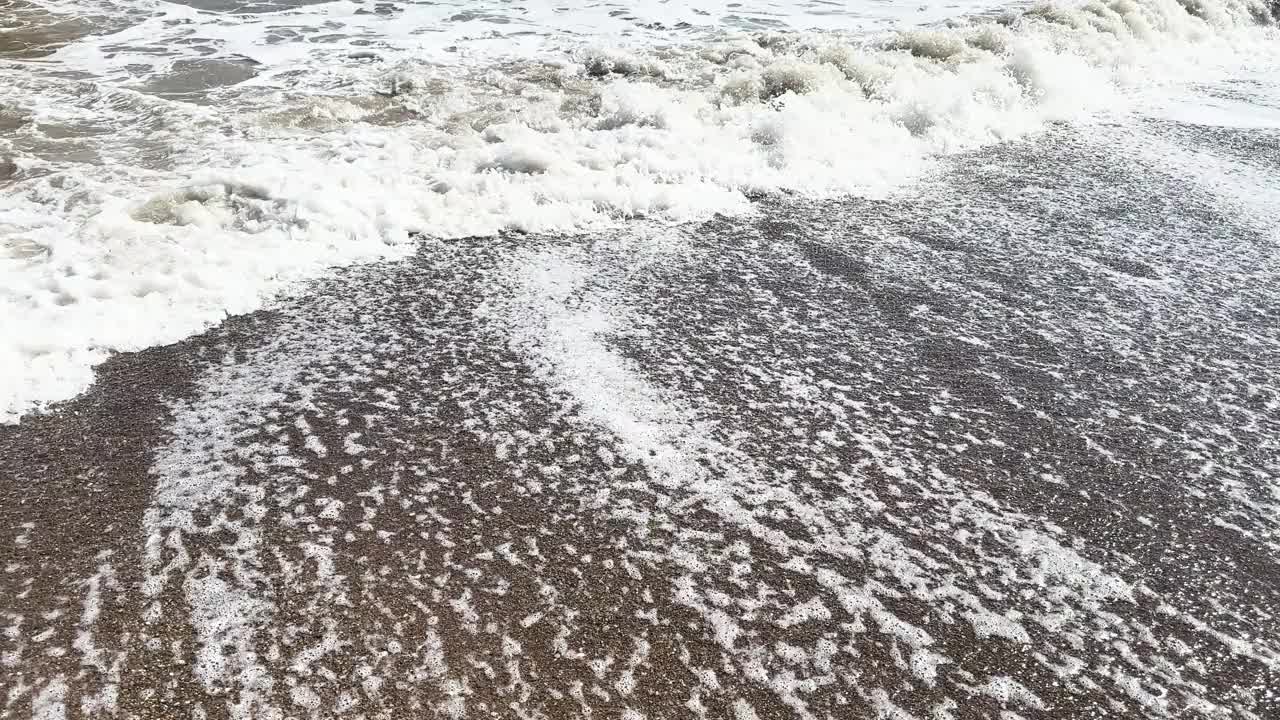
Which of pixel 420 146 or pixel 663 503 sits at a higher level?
pixel 420 146

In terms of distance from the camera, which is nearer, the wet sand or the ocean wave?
the wet sand

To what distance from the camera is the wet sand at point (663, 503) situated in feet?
6.59

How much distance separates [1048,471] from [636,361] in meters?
1.41

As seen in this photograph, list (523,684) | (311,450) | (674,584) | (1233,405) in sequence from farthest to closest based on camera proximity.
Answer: (1233,405)
(311,450)
(674,584)
(523,684)

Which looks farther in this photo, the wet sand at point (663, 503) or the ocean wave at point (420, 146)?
the ocean wave at point (420, 146)

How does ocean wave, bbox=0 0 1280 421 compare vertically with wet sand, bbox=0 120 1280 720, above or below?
above

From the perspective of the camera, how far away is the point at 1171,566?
7.97 feet

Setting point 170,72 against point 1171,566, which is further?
point 170,72

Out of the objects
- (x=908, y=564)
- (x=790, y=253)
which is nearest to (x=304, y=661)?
(x=908, y=564)

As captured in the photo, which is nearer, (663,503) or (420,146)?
(663,503)

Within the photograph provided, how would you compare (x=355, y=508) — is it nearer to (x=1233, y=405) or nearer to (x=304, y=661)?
(x=304, y=661)

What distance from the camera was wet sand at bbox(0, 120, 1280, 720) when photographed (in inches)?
79.0

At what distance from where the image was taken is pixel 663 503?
2572 millimetres

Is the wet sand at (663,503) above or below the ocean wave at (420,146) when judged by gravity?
below
